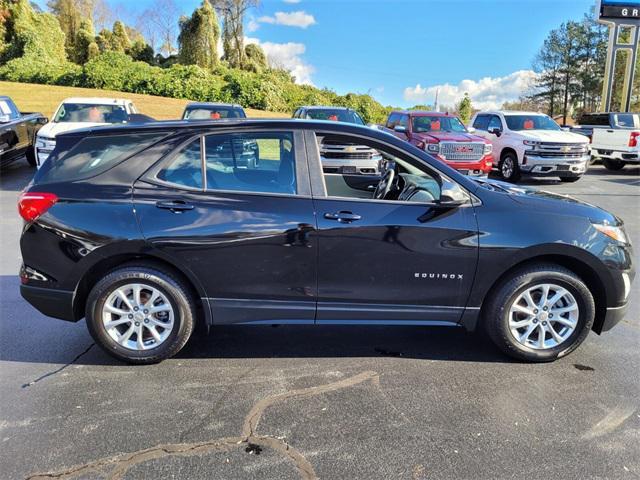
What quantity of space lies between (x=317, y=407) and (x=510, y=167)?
12.5 m

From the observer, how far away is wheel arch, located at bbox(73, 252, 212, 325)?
11.6 feet

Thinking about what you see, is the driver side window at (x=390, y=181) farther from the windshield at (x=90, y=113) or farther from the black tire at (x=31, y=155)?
the black tire at (x=31, y=155)

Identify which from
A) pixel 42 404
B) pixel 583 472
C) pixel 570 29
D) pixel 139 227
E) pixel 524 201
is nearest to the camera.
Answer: pixel 583 472

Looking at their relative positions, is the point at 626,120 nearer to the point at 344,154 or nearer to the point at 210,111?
the point at 210,111

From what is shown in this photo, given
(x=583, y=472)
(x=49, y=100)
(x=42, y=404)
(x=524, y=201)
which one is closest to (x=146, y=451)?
(x=42, y=404)

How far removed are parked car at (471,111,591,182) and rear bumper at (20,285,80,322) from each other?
12.3 m

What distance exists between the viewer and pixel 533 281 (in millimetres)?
3584

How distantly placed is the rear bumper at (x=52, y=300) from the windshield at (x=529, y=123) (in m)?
13.4

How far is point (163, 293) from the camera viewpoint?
3.55 metres

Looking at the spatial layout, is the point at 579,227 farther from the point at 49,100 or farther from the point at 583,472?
the point at 49,100

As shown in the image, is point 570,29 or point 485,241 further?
point 570,29

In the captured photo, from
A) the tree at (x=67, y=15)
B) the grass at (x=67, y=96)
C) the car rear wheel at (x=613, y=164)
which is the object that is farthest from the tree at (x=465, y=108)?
the tree at (x=67, y=15)

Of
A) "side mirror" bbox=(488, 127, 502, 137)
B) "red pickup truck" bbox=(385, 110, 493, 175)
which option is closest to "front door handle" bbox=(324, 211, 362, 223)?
"red pickup truck" bbox=(385, 110, 493, 175)

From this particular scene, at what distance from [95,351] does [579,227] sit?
12.3 feet
